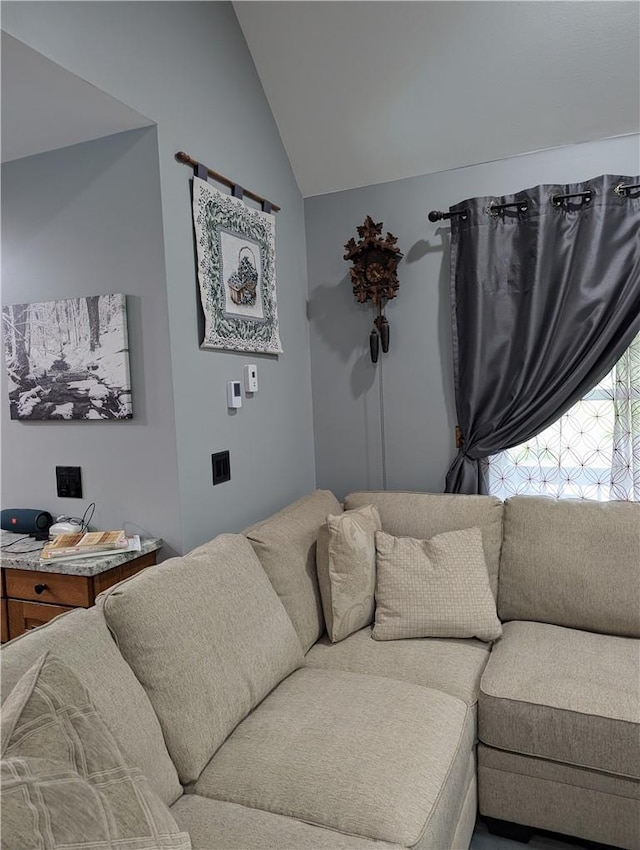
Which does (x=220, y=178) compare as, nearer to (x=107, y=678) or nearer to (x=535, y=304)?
(x=535, y=304)

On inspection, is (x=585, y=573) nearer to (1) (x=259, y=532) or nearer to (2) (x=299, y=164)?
(1) (x=259, y=532)

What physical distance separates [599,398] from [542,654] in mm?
1120

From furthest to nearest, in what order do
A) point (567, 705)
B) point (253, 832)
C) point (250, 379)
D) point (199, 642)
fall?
point (250, 379)
point (567, 705)
point (199, 642)
point (253, 832)

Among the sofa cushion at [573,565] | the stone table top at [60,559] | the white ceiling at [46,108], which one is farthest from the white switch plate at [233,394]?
the sofa cushion at [573,565]

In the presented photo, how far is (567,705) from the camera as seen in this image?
159cm

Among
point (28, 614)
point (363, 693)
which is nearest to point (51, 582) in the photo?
point (28, 614)

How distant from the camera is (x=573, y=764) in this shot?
5.23 ft

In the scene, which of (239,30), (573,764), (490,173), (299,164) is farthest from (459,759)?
(239,30)

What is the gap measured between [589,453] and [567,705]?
1.17 metres

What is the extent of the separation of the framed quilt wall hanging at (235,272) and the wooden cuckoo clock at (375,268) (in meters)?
0.41

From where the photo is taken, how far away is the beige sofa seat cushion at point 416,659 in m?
1.76

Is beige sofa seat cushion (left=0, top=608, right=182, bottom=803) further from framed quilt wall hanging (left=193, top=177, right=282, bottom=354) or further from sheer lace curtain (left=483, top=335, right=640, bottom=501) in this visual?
sheer lace curtain (left=483, top=335, right=640, bottom=501)

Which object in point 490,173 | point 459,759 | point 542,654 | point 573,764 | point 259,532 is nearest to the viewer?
point 459,759

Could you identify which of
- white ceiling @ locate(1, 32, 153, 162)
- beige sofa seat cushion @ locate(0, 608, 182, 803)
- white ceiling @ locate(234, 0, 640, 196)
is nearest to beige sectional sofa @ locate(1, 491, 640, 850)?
beige sofa seat cushion @ locate(0, 608, 182, 803)
